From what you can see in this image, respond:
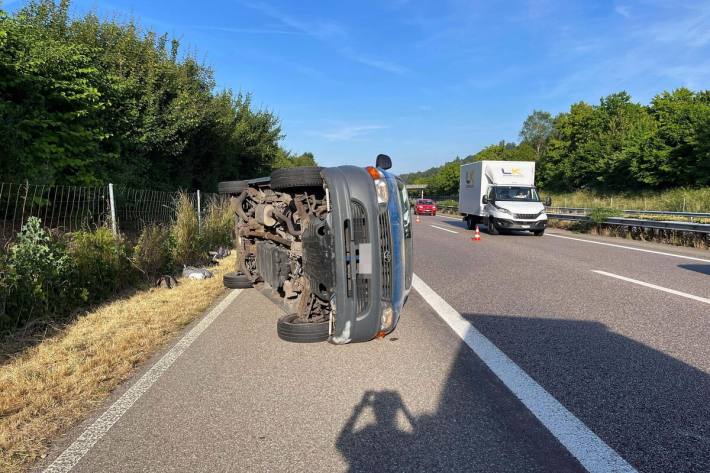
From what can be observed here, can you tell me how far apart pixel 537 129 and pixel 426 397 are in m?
100

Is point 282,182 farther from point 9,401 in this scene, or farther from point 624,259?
point 624,259

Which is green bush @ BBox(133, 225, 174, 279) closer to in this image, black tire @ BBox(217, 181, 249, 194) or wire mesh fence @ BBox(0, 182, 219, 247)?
A: wire mesh fence @ BBox(0, 182, 219, 247)

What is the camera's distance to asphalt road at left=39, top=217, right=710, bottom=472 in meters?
2.51

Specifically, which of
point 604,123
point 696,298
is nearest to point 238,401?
point 696,298

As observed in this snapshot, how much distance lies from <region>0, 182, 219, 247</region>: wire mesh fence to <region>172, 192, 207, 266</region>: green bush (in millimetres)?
650

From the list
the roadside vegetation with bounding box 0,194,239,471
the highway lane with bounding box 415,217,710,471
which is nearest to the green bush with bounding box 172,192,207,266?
the roadside vegetation with bounding box 0,194,239,471

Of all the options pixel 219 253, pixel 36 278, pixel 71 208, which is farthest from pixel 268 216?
pixel 219 253

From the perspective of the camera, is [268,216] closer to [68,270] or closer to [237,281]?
[237,281]

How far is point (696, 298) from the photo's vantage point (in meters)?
6.07

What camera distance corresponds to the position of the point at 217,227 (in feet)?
39.7

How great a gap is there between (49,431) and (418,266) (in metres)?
Answer: 7.46

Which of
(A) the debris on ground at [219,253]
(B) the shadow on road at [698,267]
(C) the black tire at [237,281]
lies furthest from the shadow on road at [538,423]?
(A) the debris on ground at [219,253]

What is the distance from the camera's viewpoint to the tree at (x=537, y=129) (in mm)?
92562

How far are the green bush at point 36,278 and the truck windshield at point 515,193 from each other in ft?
50.3
